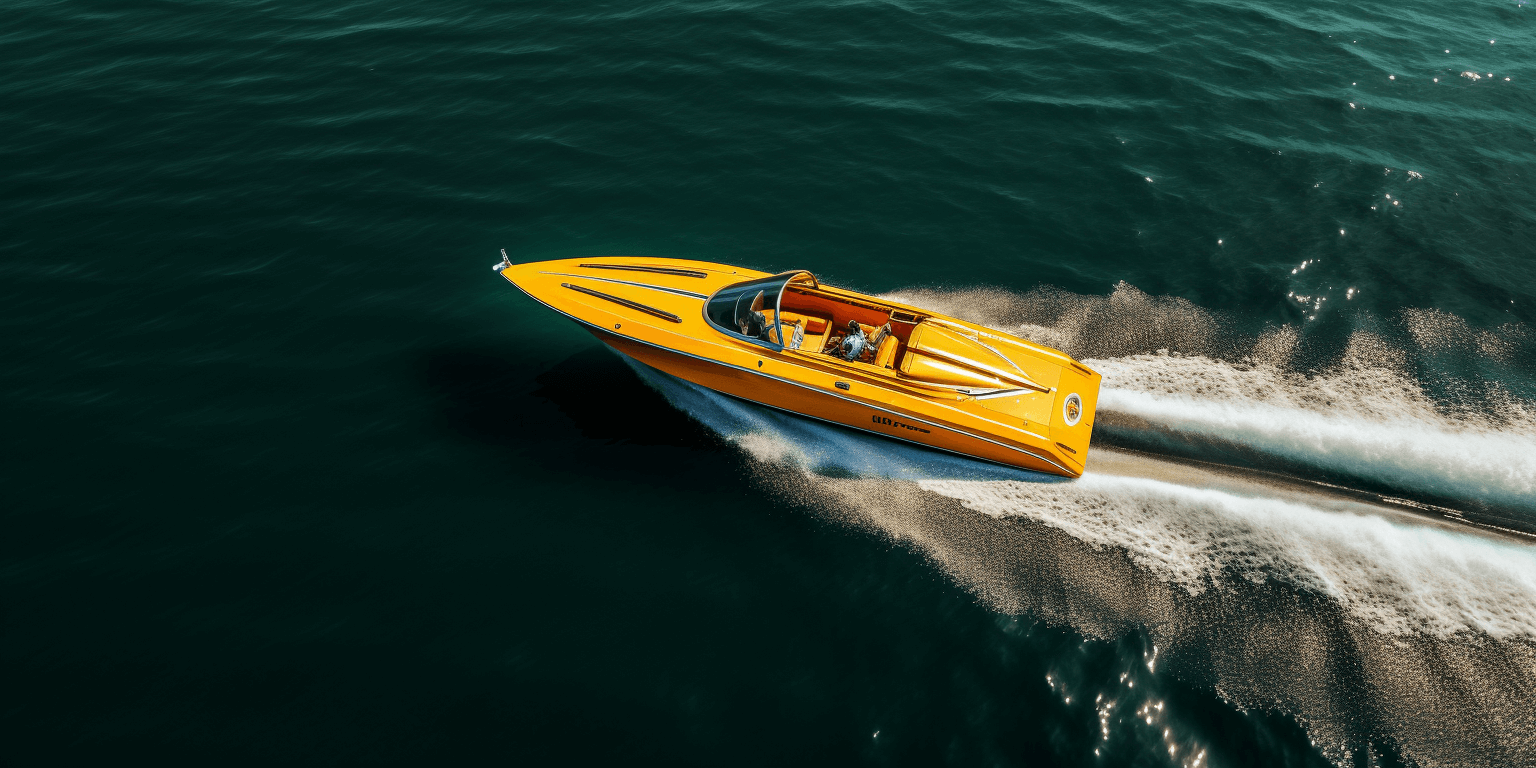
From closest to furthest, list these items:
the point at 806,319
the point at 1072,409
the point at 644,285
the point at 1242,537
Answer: the point at 1242,537
the point at 1072,409
the point at 644,285
the point at 806,319

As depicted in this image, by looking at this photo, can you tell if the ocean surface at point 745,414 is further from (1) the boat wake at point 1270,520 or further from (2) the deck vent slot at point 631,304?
(2) the deck vent slot at point 631,304

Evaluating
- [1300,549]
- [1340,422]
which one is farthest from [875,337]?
[1340,422]

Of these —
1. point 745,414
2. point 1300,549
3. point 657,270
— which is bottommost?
point 1300,549

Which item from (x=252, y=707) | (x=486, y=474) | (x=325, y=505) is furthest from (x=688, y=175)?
(x=252, y=707)

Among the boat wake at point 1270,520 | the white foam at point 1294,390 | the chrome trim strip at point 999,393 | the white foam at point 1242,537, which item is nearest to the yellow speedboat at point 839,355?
the chrome trim strip at point 999,393

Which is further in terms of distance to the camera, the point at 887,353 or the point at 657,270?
the point at 657,270

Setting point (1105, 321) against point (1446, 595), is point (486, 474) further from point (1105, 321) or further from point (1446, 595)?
point (1446, 595)

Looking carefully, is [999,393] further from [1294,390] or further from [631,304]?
[631,304]
